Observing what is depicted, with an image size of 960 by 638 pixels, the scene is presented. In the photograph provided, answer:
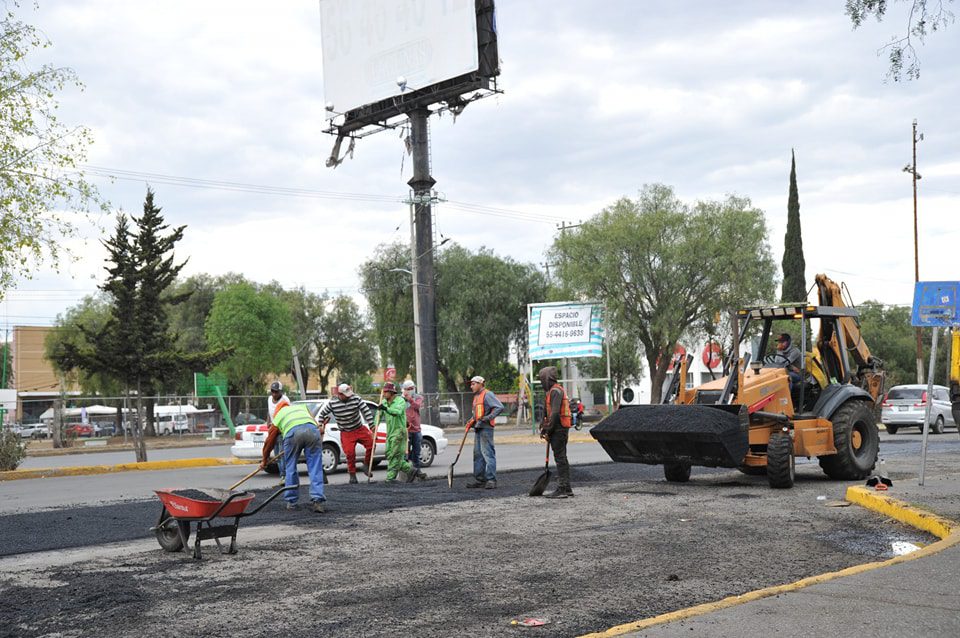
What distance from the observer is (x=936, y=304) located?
13273 millimetres

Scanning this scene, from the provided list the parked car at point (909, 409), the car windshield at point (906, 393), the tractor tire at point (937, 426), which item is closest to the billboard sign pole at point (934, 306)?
the parked car at point (909, 409)

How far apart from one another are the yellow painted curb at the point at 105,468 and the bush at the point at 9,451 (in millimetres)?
516

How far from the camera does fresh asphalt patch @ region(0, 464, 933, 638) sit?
650 cm

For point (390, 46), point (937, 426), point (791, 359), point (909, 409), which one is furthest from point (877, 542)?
point (390, 46)

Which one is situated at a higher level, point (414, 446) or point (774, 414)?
point (774, 414)

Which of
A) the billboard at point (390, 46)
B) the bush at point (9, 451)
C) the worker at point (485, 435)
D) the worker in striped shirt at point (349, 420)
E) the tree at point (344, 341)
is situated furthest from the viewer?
the tree at point (344, 341)

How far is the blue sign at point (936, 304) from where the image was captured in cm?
1311

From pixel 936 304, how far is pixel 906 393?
69.8ft

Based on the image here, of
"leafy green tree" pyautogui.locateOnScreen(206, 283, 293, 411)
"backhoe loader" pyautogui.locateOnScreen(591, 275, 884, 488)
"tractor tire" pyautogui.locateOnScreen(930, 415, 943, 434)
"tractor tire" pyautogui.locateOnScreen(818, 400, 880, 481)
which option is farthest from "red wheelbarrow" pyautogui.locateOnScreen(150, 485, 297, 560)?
"leafy green tree" pyautogui.locateOnScreen(206, 283, 293, 411)

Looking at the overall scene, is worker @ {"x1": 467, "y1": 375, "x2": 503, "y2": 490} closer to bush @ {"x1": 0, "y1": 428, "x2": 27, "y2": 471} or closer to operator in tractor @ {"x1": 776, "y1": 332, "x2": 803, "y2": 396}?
operator in tractor @ {"x1": 776, "y1": 332, "x2": 803, "y2": 396}

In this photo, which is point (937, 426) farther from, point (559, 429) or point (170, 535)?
point (170, 535)

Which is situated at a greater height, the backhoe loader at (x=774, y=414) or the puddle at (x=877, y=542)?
the backhoe loader at (x=774, y=414)

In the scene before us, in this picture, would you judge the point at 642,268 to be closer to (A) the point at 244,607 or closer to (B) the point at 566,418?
(B) the point at 566,418

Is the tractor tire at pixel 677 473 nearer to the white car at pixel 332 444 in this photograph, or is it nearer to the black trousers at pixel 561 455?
the black trousers at pixel 561 455
